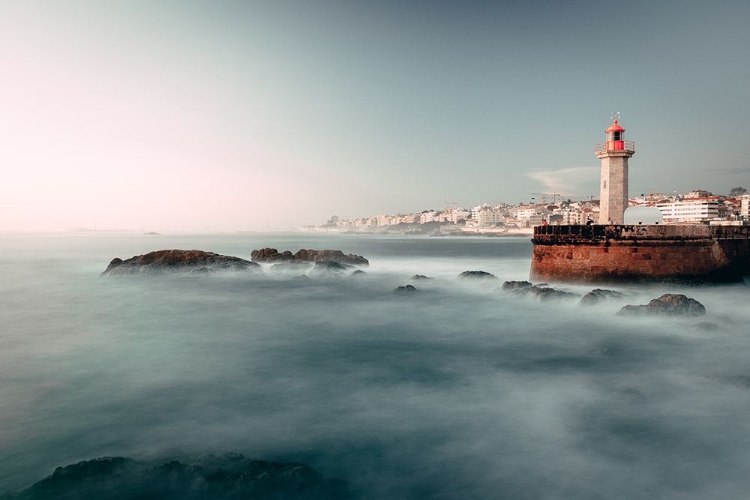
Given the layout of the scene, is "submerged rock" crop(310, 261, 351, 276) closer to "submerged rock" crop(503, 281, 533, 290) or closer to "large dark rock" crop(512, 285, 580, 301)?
"submerged rock" crop(503, 281, 533, 290)

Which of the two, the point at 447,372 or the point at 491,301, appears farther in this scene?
the point at 491,301

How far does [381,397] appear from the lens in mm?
8000

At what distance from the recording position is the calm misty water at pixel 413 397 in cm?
552

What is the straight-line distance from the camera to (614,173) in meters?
21.5

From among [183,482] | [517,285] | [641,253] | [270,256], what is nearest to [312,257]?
[270,256]

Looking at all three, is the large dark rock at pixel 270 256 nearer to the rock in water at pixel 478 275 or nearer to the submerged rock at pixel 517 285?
the rock in water at pixel 478 275

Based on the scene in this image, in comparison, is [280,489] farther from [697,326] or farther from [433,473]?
[697,326]

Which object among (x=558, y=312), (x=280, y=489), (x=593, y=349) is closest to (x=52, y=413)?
(x=280, y=489)

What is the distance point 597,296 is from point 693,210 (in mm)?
→ 100178

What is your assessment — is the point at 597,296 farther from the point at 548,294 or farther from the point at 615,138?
the point at 615,138

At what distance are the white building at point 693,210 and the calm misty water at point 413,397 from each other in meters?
92.9

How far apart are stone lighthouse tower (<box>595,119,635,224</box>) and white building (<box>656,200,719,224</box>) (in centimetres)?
8068

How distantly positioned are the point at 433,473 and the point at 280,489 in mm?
1689

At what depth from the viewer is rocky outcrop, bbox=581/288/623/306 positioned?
14.9 m
